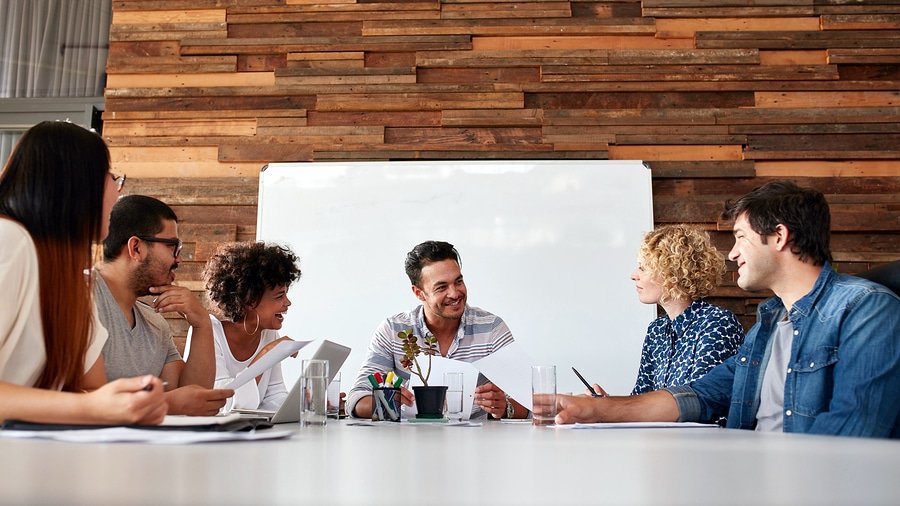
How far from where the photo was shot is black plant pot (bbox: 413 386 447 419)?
1931mm

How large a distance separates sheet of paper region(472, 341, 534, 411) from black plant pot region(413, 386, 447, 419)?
113mm

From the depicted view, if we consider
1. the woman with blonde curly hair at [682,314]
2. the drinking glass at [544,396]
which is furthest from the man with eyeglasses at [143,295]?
the woman with blonde curly hair at [682,314]

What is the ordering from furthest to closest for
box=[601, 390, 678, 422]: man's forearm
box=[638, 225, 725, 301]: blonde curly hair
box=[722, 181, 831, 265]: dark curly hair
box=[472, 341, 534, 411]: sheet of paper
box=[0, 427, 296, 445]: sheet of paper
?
box=[638, 225, 725, 301]: blonde curly hair
box=[722, 181, 831, 265]: dark curly hair
box=[472, 341, 534, 411]: sheet of paper
box=[601, 390, 678, 422]: man's forearm
box=[0, 427, 296, 445]: sheet of paper

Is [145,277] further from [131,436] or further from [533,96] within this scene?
[533,96]

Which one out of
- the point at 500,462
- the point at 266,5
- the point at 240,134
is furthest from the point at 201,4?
the point at 500,462

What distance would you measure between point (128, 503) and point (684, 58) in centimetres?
383

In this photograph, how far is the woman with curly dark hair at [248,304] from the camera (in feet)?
8.81

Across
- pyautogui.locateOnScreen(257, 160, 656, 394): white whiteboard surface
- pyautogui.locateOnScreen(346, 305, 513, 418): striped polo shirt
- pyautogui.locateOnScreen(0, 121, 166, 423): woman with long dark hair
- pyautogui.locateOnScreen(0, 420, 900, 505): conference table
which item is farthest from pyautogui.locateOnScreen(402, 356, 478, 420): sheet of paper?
pyautogui.locateOnScreen(257, 160, 656, 394): white whiteboard surface

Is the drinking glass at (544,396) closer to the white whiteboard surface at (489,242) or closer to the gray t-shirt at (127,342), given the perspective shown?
the gray t-shirt at (127,342)

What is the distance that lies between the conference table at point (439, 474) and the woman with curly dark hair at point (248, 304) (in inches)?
69.1

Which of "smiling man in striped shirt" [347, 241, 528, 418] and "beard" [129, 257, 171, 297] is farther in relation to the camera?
"smiling man in striped shirt" [347, 241, 528, 418]

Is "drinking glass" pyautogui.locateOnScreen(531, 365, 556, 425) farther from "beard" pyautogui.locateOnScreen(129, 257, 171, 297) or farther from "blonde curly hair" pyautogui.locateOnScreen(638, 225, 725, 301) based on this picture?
"beard" pyautogui.locateOnScreen(129, 257, 171, 297)

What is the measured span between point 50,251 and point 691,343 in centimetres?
178

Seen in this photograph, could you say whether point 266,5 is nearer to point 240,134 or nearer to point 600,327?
point 240,134
